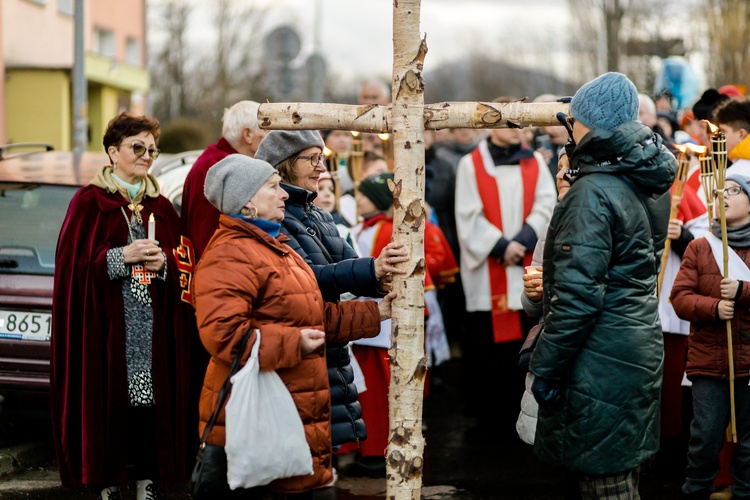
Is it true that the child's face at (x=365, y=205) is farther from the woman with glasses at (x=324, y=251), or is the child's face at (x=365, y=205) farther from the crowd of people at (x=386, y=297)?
the woman with glasses at (x=324, y=251)

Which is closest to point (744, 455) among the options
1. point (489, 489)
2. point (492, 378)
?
point (489, 489)

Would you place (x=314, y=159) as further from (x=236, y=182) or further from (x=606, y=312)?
(x=606, y=312)

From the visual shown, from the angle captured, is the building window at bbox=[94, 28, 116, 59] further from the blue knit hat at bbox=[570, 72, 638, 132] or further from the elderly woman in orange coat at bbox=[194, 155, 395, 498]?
the blue knit hat at bbox=[570, 72, 638, 132]

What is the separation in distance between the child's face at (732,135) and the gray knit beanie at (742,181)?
575 millimetres

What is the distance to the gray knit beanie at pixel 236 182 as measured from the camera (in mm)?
4625

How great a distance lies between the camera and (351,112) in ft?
15.1

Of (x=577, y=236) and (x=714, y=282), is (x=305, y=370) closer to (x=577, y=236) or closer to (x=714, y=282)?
(x=577, y=236)

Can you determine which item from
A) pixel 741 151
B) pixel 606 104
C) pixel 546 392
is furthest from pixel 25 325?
pixel 741 151

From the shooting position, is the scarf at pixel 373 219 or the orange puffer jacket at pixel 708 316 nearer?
the orange puffer jacket at pixel 708 316

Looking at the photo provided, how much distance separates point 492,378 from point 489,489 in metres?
1.48

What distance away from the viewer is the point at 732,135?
6.96m

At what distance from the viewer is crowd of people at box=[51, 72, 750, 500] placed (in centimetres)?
435

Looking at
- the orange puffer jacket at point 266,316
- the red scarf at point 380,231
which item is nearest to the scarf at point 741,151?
the red scarf at point 380,231

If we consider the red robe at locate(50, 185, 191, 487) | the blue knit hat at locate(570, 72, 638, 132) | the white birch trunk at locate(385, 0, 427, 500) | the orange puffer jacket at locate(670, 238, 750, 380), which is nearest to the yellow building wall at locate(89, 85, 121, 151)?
the red robe at locate(50, 185, 191, 487)
